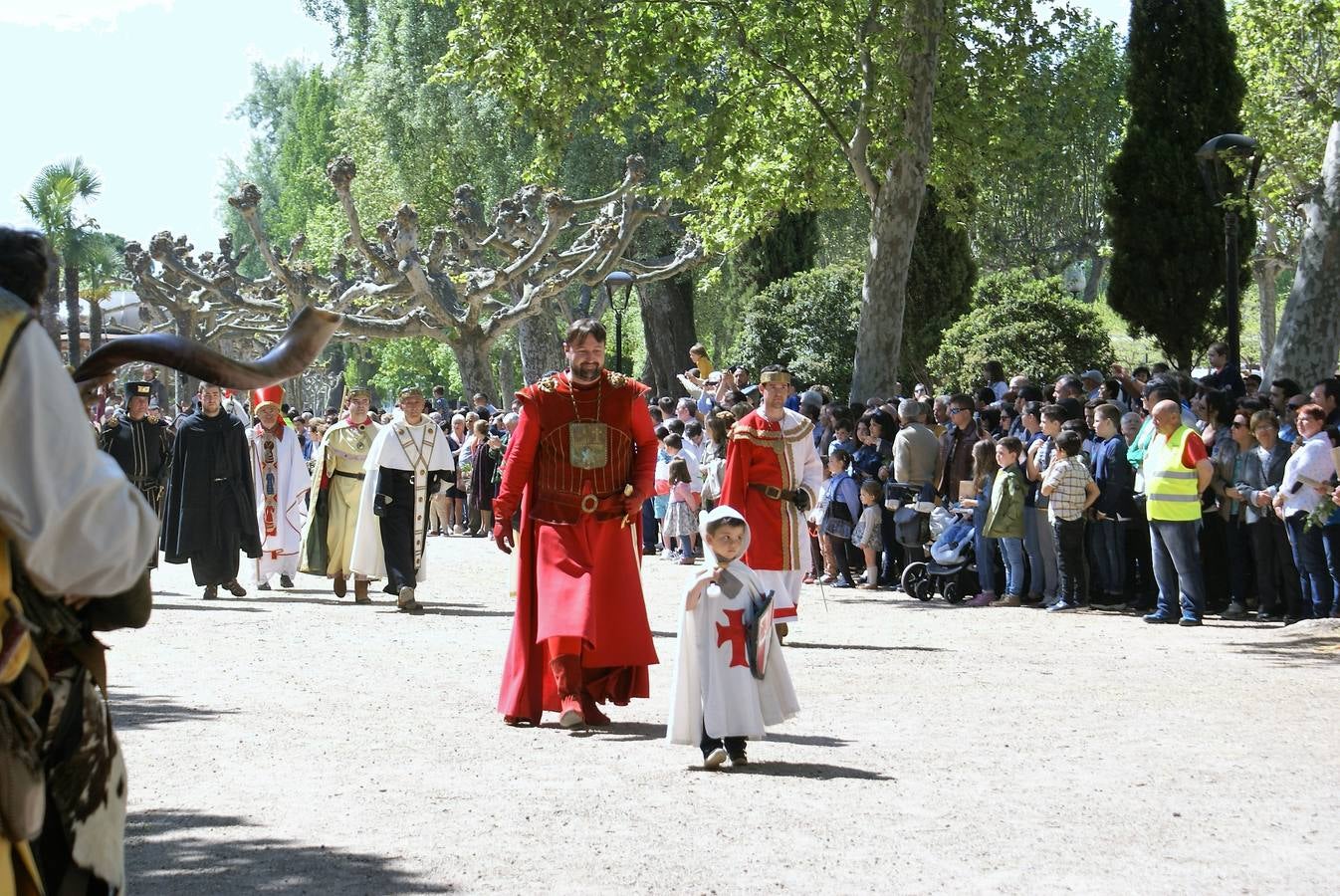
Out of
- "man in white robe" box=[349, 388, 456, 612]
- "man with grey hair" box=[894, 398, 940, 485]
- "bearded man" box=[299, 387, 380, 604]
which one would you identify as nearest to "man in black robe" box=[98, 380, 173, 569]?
"bearded man" box=[299, 387, 380, 604]

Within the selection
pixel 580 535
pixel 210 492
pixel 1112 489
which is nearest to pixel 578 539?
pixel 580 535

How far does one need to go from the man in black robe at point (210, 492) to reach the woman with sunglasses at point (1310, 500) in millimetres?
9009

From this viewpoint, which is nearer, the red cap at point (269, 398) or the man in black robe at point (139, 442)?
the man in black robe at point (139, 442)

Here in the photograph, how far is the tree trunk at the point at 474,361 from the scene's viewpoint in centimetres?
3562

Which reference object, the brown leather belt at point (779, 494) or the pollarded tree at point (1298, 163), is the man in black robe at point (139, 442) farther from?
the pollarded tree at point (1298, 163)

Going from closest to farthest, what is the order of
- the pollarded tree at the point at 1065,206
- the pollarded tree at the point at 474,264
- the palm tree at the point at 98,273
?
the pollarded tree at the point at 474,264, the pollarded tree at the point at 1065,206, the palm tree at the point at 98,273

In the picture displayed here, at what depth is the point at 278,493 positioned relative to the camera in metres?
18.9

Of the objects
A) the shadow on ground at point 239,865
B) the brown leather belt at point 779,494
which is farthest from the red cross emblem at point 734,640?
the brown leather belt at point 779,494

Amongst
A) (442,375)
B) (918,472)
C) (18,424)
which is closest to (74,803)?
(18,424)

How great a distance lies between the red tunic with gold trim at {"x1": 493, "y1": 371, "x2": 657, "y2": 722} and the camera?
927 centimetres

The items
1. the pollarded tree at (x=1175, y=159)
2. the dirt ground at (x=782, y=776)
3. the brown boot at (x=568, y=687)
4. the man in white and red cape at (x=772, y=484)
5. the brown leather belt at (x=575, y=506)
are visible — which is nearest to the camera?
the dirt ground at (x=782, y=776)

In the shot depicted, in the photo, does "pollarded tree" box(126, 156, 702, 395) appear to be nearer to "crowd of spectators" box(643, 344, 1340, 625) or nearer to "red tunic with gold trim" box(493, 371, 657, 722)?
"crowd of spectators" box(643, 344, 1340, 625)

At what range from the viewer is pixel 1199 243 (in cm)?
3041

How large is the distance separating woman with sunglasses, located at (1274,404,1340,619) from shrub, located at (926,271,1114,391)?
10.7 metres
